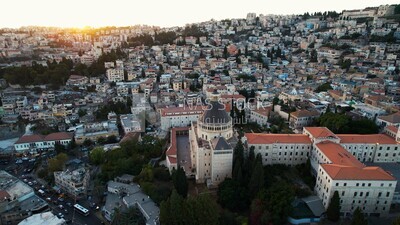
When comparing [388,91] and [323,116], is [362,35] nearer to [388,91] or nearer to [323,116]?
[388,91]

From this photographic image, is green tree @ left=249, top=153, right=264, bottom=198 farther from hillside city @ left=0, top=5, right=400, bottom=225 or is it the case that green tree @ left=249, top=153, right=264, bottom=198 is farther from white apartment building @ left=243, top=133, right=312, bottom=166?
white apartment building @ left=243, top=133, right=312, bottom=166

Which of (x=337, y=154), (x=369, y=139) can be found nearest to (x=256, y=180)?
(x=337, y=154)

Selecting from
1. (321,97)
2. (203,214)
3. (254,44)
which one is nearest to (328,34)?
(254,44)

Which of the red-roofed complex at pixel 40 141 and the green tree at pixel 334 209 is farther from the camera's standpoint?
the red-roofed complex at pixel 40 141

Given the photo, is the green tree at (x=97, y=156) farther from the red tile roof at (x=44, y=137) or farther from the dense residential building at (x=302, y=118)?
the dense residential building at (x=302, y=118)

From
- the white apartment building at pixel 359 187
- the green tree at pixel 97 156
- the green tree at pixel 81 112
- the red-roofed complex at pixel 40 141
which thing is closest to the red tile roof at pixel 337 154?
the white apartment building at pixel 359 187

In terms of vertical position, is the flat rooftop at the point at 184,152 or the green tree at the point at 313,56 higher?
the green tree at the point at 313,56

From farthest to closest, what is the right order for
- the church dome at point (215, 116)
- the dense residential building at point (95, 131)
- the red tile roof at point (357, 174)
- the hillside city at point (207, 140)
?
the dense residential building at point (95, 131) < the church dome at point (215, 116) < the hillside city at point (207, 140) < the red tile roof at point (357, 174)
